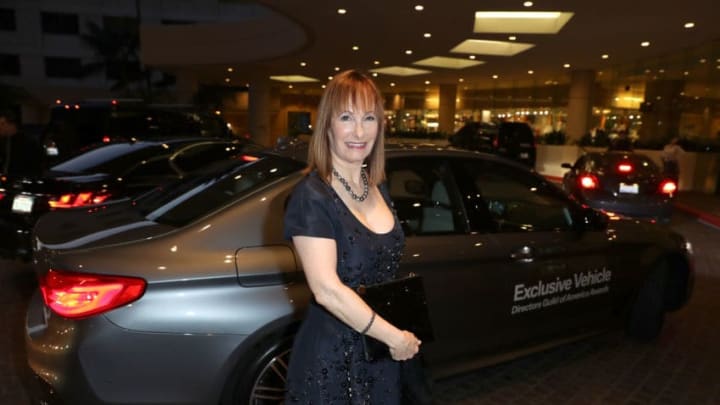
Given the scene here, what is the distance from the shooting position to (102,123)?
7.59m

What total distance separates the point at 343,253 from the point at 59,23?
46.0 metres

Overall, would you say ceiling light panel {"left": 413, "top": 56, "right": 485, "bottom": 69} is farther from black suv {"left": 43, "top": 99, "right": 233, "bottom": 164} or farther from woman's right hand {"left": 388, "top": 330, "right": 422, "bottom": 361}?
woman's right hand {"left": 388, "top": 330, "right": 422, "bottom": 361}

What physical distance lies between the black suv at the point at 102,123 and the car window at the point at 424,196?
5201 mm

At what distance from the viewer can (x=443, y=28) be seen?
1299 cm

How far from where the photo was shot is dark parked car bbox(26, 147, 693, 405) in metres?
2.24

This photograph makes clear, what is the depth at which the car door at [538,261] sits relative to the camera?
3270mm

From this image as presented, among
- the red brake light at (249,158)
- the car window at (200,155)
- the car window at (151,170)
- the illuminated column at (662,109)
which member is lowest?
the car window at (151,170)

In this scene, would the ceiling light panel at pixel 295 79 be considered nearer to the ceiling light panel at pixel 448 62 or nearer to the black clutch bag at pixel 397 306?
the ceiling light panel at pixel 448 62

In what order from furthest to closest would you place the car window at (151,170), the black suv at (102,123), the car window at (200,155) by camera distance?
1. the black suv at (102,123)
2. the car window at (200,155)
3. the car window at (151,170)

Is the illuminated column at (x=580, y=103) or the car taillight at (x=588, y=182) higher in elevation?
the illuminated column at (x=580, y=103)

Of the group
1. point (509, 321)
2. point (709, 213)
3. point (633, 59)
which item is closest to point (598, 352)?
point (509, 321)

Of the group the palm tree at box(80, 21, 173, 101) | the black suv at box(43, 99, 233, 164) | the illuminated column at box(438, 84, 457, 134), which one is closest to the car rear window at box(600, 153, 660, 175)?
the black suv at box(43, 99, 233, 164)

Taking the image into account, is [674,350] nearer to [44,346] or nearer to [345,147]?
[345,147]

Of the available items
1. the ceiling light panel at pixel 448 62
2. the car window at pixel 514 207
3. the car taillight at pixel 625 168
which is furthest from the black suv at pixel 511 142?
the car window at pixel 514 207
